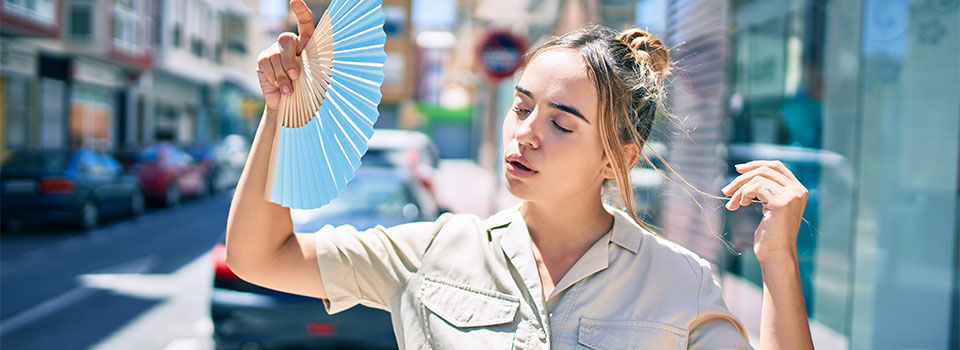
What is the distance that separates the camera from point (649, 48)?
150cm

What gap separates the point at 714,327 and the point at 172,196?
1528 centimetres

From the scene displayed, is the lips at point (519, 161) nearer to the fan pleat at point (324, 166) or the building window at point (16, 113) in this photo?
the fan pleat at point (324, 166)

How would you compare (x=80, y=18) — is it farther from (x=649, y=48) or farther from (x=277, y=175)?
(x=649, y=48)

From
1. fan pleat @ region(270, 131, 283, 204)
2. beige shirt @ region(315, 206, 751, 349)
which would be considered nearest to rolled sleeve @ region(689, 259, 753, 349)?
beige shirt @ region(315, 206, 751, 349)

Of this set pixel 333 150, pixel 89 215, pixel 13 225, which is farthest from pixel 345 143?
pixel 13 225

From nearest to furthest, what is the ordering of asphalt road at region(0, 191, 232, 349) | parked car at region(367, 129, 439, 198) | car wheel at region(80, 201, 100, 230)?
asphalt road at region(0, 191, 232, 349) < parked car at region(367, 129, 439, 198) < car wheel at region(80, 201, 100, 230)

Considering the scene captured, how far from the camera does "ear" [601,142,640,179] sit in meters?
1.48

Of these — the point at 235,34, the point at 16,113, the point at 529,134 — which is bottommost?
the point at 529,134

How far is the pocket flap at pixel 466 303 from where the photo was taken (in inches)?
52.7

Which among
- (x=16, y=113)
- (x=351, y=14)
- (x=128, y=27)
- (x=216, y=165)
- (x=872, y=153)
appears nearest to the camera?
(x=351, y=14)

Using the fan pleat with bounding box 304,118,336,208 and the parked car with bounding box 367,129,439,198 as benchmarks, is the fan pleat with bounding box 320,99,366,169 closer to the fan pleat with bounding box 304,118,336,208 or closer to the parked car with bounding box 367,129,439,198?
the fan pleat with bounding box 304,118,336,208

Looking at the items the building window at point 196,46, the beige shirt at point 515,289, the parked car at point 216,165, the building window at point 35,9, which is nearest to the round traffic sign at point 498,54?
the beige shirt at point 515,289

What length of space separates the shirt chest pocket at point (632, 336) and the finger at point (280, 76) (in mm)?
687

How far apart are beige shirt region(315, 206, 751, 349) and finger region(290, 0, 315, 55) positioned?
393 mm
